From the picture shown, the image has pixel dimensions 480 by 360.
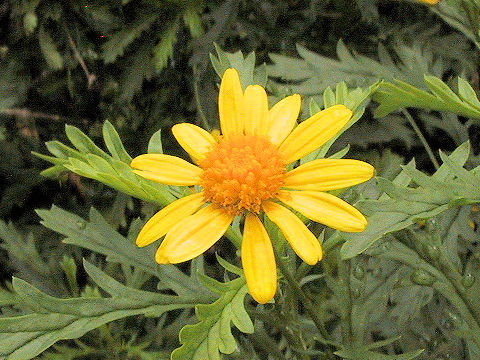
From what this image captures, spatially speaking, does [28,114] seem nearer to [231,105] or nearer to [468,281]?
[231,105]

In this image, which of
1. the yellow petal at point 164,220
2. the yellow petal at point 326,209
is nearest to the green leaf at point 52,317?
the yellow petal at point 164,220

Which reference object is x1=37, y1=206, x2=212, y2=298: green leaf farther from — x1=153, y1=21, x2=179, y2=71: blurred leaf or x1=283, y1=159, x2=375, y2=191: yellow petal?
x1=153, y1=21, x2=179, y2=71: blurred leaf

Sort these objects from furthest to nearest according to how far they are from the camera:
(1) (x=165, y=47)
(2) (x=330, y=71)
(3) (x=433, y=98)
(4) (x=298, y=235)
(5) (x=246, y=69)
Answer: (1) (x=165, y=47) → (2) (x=330, y=71) → (5) (x=246, y=69) → (3) (x=433, y=98) → (4) (x=298, y=235)

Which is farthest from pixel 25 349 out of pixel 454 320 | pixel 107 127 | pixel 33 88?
pixel 33 88

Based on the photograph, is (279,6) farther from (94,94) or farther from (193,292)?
(193,292)

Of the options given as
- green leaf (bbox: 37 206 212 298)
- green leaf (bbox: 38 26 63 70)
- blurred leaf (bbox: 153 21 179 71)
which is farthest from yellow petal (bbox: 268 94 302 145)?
green leaf (bbox: 38 26 63 70)

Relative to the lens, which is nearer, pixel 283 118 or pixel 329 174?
pixel 329 174

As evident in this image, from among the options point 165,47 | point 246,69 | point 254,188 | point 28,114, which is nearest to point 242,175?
point 254,188
